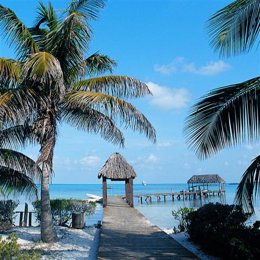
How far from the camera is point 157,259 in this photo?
789 cm

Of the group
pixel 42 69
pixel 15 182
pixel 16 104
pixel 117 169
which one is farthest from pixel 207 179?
pixel 42 69

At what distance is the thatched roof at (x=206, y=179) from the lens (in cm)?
4619

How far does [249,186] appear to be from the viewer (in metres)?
5.64

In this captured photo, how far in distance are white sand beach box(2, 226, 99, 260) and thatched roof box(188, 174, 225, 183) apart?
3436 centimetres

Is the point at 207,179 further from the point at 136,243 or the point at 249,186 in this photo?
the point at 249,186

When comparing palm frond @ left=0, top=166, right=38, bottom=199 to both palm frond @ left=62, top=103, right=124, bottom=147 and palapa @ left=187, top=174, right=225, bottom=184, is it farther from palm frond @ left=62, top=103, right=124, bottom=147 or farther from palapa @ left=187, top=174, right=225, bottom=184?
palapa @ left=187, top=174, right=225, bottom=184

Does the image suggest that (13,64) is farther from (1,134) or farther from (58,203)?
(58,203)

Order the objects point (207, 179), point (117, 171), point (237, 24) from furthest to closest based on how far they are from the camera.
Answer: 1. point (207, 179)
2. point (117, 171)
3. point (237, 24)

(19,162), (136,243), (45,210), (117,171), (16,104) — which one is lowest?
(136,243)

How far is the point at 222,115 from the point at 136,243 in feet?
18.0

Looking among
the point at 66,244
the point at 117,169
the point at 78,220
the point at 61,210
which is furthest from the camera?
the point at 117,169

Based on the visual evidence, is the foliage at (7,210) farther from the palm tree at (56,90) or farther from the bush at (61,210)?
the palm tree at (56,90)

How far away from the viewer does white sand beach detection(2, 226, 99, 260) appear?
9.36 metres

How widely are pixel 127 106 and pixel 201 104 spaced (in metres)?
5.12
